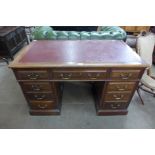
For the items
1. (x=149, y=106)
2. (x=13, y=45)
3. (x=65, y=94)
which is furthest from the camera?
(x=13, y=45)

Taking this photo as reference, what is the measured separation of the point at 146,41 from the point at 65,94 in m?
1.53

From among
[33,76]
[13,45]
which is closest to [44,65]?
[33,76]

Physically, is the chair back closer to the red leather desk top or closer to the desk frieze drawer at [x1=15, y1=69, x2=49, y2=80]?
the red leather desk top

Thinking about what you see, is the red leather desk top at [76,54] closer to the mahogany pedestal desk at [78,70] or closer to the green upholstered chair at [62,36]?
the mahogany pedestal desk at [78,70]

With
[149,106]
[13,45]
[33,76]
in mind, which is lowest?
[149,106]

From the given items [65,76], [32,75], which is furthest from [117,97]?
[32,75]

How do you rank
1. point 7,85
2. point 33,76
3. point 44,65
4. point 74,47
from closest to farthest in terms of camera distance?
point 44,65
point 33,76
point 74,47
point 7,85

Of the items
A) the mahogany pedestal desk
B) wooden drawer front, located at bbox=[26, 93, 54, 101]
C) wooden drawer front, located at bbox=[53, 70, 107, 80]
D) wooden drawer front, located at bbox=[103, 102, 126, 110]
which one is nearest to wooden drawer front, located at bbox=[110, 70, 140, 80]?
the mahogany pedestal desk

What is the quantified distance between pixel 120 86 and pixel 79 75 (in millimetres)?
514

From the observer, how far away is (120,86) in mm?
1517

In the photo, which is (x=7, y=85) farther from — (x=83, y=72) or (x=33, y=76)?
(x=83, y=72)

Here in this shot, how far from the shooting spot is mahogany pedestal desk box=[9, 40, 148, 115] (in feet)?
4.37

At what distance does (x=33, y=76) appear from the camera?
1410mm
